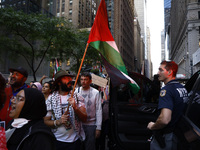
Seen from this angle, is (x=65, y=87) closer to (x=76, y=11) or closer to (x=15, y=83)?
(x=15, y=83)

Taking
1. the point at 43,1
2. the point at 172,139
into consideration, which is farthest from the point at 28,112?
the point at 43,1

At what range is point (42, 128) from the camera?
174 centimetres

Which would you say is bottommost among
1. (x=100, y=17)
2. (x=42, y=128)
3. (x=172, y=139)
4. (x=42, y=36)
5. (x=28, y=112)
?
(x=172, y=139)

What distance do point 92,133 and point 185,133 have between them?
6.47 feet

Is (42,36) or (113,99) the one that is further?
(42,36)

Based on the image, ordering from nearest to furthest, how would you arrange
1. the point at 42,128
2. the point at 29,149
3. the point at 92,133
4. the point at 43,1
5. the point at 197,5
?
the point at 29,149
the point at 42,128
the point at 92,133
the point at 43,1
the point at 197,5

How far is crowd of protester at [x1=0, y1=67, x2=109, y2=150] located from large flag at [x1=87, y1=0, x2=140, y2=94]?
0.59m

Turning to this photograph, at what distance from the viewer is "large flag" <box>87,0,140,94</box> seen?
357cm

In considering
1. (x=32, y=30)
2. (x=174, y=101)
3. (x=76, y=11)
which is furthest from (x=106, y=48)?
(x=76, y=11)

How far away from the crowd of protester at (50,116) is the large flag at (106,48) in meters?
0.59

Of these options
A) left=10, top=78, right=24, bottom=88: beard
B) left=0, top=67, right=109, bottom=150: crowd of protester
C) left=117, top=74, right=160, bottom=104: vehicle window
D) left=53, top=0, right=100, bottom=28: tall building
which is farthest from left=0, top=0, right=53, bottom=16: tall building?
left=53, top=0, right=100, bottom=28: tall building

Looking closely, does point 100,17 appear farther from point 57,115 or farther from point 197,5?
point 197,5

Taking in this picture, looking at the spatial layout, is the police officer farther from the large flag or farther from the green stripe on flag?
the green stripe on flag

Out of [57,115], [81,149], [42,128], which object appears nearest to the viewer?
[42,128]
